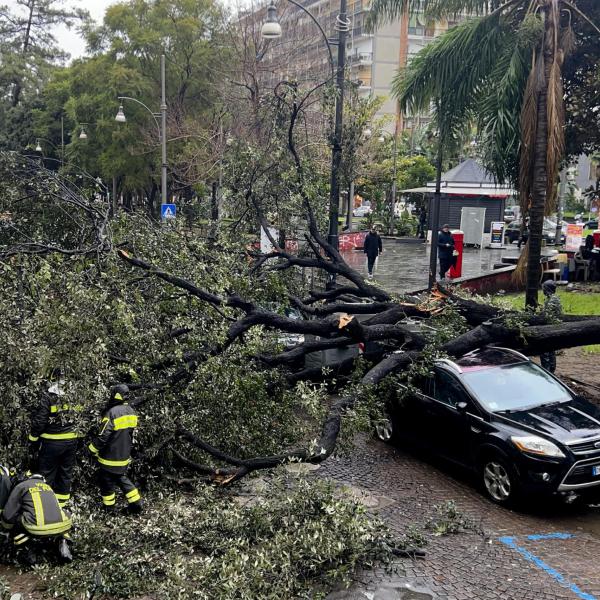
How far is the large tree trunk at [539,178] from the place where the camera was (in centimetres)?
1129

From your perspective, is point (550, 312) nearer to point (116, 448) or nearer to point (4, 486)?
point (116, 448)

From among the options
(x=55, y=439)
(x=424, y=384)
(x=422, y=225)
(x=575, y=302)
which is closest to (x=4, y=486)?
(x=55, y=439)

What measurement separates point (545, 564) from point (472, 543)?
689 millimetres

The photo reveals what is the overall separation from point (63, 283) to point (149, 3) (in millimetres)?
28270

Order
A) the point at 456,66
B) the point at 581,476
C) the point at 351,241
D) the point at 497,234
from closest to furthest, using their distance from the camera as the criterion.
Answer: the point at 581,476
the point at 456,66
the point at 351,241
the point at 497,234

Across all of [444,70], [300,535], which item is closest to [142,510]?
[300,535]

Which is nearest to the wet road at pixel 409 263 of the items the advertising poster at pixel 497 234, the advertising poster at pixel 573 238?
the advertising poster at pixel 497 234

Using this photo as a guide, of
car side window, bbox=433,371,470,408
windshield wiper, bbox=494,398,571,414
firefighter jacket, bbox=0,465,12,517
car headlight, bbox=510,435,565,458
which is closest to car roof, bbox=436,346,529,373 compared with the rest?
car side window, bbox=433,371,470,408

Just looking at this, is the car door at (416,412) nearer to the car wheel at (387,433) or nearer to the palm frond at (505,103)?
the car wheel at (387,433)

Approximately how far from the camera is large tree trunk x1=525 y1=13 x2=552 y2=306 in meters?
11.3

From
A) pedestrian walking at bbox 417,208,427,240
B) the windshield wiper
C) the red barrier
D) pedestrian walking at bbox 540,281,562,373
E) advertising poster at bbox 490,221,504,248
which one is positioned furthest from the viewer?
pedestrian walking at bbox 417,208,427,240

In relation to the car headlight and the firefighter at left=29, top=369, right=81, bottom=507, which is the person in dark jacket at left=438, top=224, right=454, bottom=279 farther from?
the firefighter at left=29, top=369, right=81, bottom=507

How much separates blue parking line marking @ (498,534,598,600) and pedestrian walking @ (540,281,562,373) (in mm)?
3719

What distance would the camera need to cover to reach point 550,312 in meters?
10.1
